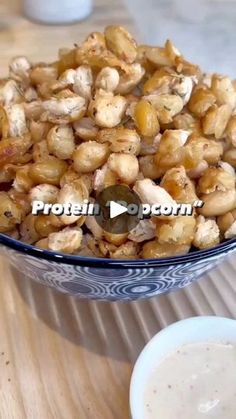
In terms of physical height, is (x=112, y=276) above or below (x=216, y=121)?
below

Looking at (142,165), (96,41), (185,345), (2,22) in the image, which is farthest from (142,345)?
(2,22)

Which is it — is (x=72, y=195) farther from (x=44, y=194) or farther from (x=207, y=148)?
(x=207, y=148)

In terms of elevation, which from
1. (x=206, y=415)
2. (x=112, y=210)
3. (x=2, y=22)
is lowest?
(x=2, y=22)

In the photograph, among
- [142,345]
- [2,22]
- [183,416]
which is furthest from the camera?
[2,22]

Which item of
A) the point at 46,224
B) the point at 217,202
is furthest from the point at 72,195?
the point at 217,202

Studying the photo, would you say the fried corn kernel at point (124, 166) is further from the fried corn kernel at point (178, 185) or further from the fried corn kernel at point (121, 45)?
the fried corn kernel at point (121, 45)

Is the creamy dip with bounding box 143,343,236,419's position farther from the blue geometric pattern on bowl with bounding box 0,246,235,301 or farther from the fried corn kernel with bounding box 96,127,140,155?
the fried corn kernel with bounding box 96,127,140,155

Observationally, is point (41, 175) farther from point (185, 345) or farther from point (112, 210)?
point (185, 345)
